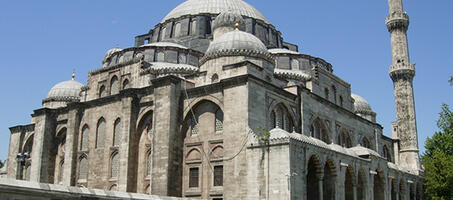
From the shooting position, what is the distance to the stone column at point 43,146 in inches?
1128

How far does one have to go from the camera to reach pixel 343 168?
21.9 m

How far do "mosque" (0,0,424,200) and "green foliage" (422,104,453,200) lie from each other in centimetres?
117

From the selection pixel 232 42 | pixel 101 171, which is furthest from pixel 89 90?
pixel 232 42

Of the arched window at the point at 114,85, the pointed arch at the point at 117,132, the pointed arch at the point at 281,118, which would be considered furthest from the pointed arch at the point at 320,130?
the arched window at the point at 114,85

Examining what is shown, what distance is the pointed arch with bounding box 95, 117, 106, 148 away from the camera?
1046 inches

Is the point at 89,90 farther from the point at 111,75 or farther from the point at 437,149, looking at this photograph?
the point at 437,149

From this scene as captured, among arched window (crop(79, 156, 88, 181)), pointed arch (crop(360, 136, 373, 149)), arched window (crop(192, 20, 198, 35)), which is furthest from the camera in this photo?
arched window (crop(192, 20, 198, 35))

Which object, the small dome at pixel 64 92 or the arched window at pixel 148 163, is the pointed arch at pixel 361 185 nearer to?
the arched window at pixel 148 163

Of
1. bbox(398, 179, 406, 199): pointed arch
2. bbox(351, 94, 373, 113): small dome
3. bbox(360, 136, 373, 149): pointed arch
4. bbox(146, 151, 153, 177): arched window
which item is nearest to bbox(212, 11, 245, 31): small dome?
bbox(146, 151, 153, 177): arched window

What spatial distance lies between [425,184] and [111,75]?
21.5 m

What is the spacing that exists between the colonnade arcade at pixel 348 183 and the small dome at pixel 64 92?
2112 centimetres

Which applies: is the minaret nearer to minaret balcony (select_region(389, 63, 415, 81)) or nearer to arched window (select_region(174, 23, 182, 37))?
minaret balcony (select_region(389, 63, 415, 81))

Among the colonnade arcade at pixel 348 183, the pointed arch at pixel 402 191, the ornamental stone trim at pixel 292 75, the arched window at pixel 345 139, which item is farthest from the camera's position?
the ornamental stone trim at pixel 292 75

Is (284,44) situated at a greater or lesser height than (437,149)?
greater
